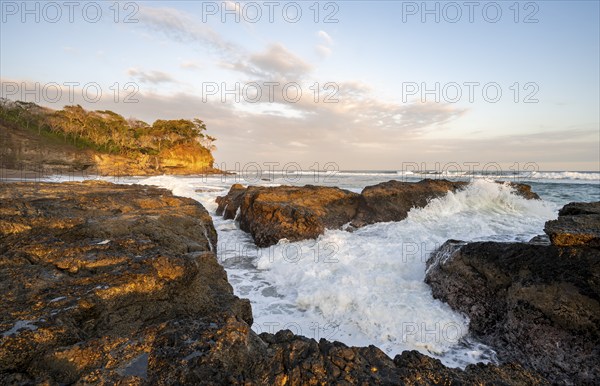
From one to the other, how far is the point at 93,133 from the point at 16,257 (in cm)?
5739

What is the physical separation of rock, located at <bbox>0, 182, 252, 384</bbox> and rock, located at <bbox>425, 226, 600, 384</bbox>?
3400 mm

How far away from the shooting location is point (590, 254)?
3867 mm

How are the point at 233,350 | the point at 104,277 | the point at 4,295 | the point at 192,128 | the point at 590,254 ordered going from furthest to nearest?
the point at 192,128
the point at 590,254
the point at 104,277
the point at 4,295
the point at 233,350

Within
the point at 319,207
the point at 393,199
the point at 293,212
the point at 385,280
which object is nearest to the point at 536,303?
the point at 385,280

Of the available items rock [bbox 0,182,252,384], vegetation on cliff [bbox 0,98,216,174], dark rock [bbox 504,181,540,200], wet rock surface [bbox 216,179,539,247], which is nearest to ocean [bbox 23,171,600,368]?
wet rock surface [bbox 216,179,539,247]

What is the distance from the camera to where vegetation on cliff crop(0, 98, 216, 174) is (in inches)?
1841

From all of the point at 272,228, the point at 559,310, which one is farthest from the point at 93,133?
the point at 559,310

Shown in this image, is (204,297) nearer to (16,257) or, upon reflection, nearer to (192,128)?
(16,257)

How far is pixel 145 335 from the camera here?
208cm

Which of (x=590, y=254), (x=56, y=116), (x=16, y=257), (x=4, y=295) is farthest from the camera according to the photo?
(x=56, y=116)

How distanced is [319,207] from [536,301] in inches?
305

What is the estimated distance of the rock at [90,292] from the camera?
6.10ft

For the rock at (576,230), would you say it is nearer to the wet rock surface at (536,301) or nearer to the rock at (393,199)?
the wet rock surface at (536,301)

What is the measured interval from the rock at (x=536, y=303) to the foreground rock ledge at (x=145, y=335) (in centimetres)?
176
